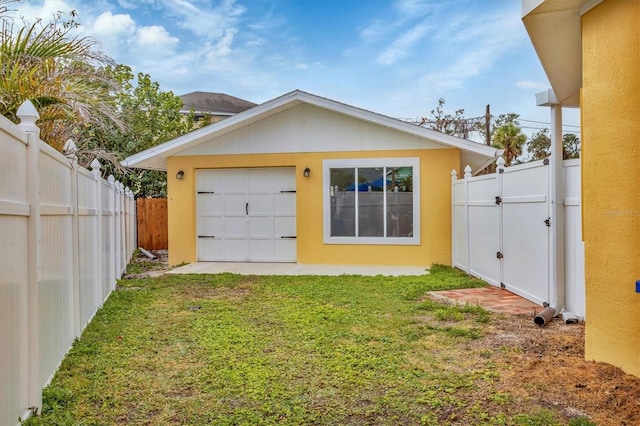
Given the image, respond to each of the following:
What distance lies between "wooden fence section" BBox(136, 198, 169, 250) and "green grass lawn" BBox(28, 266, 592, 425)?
8325 mm

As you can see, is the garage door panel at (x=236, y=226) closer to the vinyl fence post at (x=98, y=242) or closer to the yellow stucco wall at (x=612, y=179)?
the vinyl fence post at (x=98, y=242)

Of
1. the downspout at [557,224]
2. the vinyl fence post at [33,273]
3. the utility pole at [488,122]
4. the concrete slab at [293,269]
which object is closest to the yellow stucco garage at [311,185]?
the concrete slab at [293,269]

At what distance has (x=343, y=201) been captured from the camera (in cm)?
1055

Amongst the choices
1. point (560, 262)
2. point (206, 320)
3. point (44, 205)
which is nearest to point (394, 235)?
point (560, 262)

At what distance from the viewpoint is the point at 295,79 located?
22.7 meters

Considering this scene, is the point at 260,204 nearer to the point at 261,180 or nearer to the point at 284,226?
the point at 261,180

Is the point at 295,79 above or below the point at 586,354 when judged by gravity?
above

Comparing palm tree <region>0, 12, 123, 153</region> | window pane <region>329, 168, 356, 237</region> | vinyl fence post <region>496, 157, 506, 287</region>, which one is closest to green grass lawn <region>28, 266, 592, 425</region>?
vinyl fence post <region>496, 157, 506, 287</region>

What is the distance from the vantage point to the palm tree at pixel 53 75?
443 cm

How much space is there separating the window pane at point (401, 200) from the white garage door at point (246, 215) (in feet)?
7.38

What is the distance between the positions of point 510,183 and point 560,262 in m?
1.77

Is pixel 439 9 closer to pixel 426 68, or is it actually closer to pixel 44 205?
pixel 426 68

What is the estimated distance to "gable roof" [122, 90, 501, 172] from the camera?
976cm

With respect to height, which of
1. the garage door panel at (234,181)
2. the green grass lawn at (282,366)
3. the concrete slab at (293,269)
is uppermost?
the garage door panel at (234,181)
